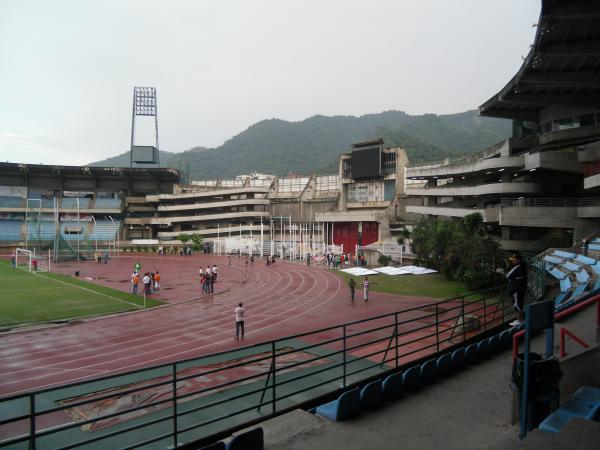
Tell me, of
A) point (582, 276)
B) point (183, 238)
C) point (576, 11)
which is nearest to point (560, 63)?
point (576, 11)

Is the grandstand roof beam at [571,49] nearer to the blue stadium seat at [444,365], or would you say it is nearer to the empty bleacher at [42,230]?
the blue stadium seat at [444,365]

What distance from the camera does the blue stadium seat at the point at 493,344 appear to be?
902 centimetres

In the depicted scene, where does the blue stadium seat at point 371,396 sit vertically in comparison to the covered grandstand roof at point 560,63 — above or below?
below

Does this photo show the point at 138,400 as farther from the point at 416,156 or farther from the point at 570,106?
the point at 416,156

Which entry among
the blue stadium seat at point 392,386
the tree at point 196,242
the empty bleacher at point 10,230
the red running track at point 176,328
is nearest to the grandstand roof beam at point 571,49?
the red running track at point 176,328

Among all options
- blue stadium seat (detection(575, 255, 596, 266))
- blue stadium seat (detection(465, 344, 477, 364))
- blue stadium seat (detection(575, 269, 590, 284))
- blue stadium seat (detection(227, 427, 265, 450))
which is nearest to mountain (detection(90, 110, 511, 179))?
blue stadium seat (detection(575, 255, 596, 266))

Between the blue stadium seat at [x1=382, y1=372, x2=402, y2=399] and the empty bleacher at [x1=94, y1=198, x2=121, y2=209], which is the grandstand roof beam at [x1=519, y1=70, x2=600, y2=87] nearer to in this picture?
the blue stadium seat at [x1=382, y1=372, x2=402, y2=399]

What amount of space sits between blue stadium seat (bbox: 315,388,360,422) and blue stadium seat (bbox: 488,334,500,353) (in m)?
4.30

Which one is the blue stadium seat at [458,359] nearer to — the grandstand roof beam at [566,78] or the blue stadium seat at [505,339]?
the blue stadium seat at [505,339]

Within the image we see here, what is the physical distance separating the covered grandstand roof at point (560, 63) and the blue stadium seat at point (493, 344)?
14848 mm

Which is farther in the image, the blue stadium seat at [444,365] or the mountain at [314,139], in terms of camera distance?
the mountain at [314,139]

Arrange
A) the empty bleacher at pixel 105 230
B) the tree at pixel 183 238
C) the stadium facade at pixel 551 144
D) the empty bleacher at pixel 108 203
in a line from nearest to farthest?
the stadium facade at pixel 551 144 → the tree at pixel 183 238 → the empty bleacher at pixel 105 230 → the empty bleacher at pixel 108 203

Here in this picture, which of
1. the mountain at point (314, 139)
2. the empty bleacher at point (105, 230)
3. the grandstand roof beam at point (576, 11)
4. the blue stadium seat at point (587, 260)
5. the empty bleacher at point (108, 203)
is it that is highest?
the mountain at point (314, 139)

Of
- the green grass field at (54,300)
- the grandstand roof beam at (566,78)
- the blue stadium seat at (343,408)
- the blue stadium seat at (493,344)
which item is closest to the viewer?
the blue stadium seat at (343,408)
